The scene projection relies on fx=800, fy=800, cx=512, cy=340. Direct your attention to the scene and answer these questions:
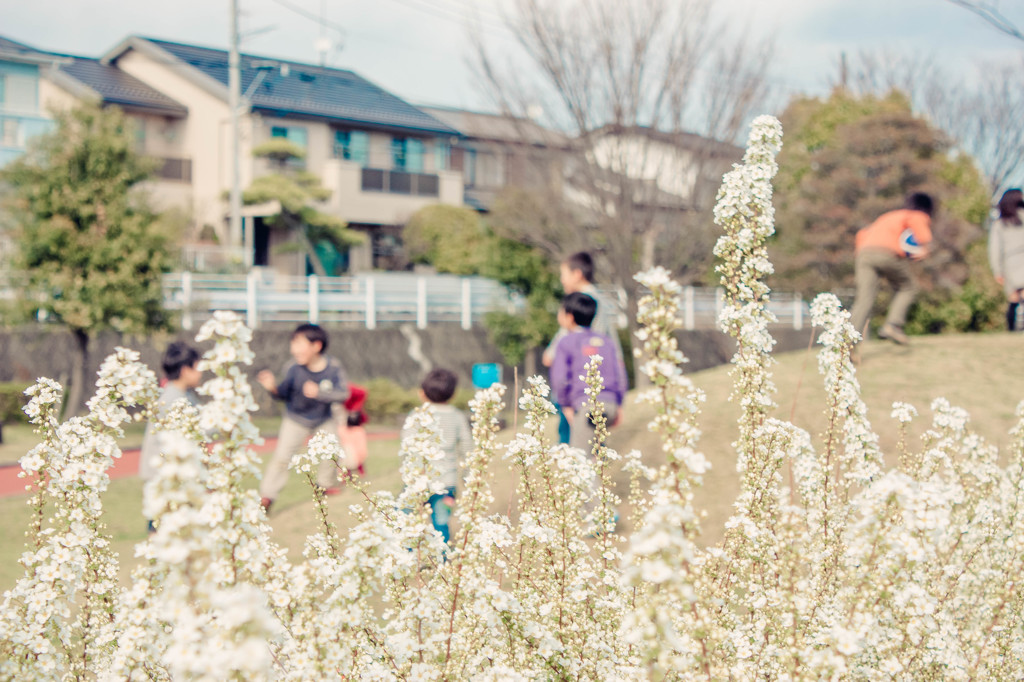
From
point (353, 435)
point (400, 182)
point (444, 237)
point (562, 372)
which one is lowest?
point (353, 435)

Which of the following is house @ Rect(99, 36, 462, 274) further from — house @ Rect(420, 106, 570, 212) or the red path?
the red path

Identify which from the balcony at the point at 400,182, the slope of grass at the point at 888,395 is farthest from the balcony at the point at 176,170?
the slope of grass at the point at 888,395

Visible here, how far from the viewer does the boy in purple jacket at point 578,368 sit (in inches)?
217

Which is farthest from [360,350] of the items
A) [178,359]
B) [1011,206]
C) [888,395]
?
[1011,206]

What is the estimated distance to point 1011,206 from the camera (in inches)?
350

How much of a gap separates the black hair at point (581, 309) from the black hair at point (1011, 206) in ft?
19.5

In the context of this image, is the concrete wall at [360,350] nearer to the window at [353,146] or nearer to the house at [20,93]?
the window at [353,146]

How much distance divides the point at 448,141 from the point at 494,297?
548 inches

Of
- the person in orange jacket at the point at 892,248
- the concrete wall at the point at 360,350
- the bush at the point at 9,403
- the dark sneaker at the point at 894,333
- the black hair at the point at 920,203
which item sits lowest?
the bush at the point at 9,403

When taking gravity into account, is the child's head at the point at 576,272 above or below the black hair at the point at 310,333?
above

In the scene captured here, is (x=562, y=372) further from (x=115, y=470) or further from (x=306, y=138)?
(x=306, y=138)

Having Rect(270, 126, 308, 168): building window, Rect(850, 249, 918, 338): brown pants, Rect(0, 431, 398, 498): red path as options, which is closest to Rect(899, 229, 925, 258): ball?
Rect(850, 249, 918, 338): brown pants

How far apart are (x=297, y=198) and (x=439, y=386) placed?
1977 centimetres

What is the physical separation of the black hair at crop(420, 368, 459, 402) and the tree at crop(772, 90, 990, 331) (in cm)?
1550
